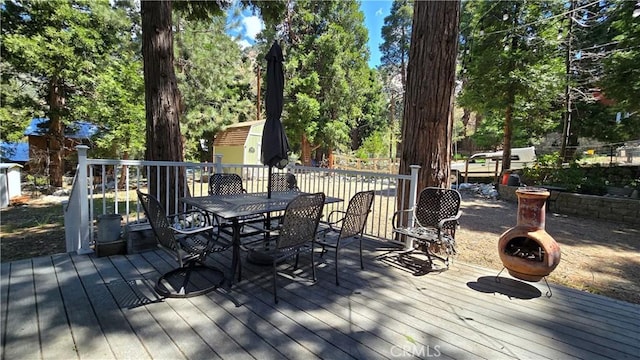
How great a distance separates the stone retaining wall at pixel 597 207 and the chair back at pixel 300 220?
8.38 m

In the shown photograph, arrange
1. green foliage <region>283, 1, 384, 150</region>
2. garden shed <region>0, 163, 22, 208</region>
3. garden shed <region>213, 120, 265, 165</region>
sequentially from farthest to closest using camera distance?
green foliage <region>283, 1, 384, 150</region>, garden shed <region>213, 120, 265, 165</region>, garden shed <region>0, 163, 22, 208</region>

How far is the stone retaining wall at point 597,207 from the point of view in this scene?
7.04 metres

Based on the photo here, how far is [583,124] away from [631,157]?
117 inches

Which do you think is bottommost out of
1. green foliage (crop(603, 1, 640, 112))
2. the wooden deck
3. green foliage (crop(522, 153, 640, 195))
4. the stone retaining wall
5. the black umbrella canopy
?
the wooden deck

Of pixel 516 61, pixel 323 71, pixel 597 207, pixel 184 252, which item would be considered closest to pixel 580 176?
pixel 597 207

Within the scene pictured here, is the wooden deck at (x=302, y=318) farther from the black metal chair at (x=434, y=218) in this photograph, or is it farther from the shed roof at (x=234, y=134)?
the shed roof at (x=234, y=134)

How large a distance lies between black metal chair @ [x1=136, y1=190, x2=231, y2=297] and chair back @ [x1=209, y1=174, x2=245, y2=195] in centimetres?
119

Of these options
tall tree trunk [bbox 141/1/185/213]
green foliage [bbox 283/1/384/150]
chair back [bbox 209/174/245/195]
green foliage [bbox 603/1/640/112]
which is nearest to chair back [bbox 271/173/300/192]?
chair back [bbox 209/174/245/195]

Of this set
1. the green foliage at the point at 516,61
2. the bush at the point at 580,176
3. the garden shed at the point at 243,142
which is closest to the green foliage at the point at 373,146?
the garden shed at the point at 243,142

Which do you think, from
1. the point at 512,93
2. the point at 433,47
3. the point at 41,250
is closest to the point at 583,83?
the point at 512,93

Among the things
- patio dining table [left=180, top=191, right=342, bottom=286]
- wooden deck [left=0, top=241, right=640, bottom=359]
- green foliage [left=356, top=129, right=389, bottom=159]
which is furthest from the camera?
green foliage [left=356, top=129, right=389, bottom=159]

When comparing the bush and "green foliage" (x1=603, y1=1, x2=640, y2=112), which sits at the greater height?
"green foliage" (x1=603, y1=1, x2=640, y2=112)

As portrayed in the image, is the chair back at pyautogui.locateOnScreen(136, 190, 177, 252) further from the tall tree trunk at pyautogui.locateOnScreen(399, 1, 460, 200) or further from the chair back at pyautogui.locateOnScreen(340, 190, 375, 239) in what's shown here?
the tall tree trunk at pyautogui.locateOnScreen(399, 1, 460, 200)

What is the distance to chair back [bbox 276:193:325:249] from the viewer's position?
2.46 metres
